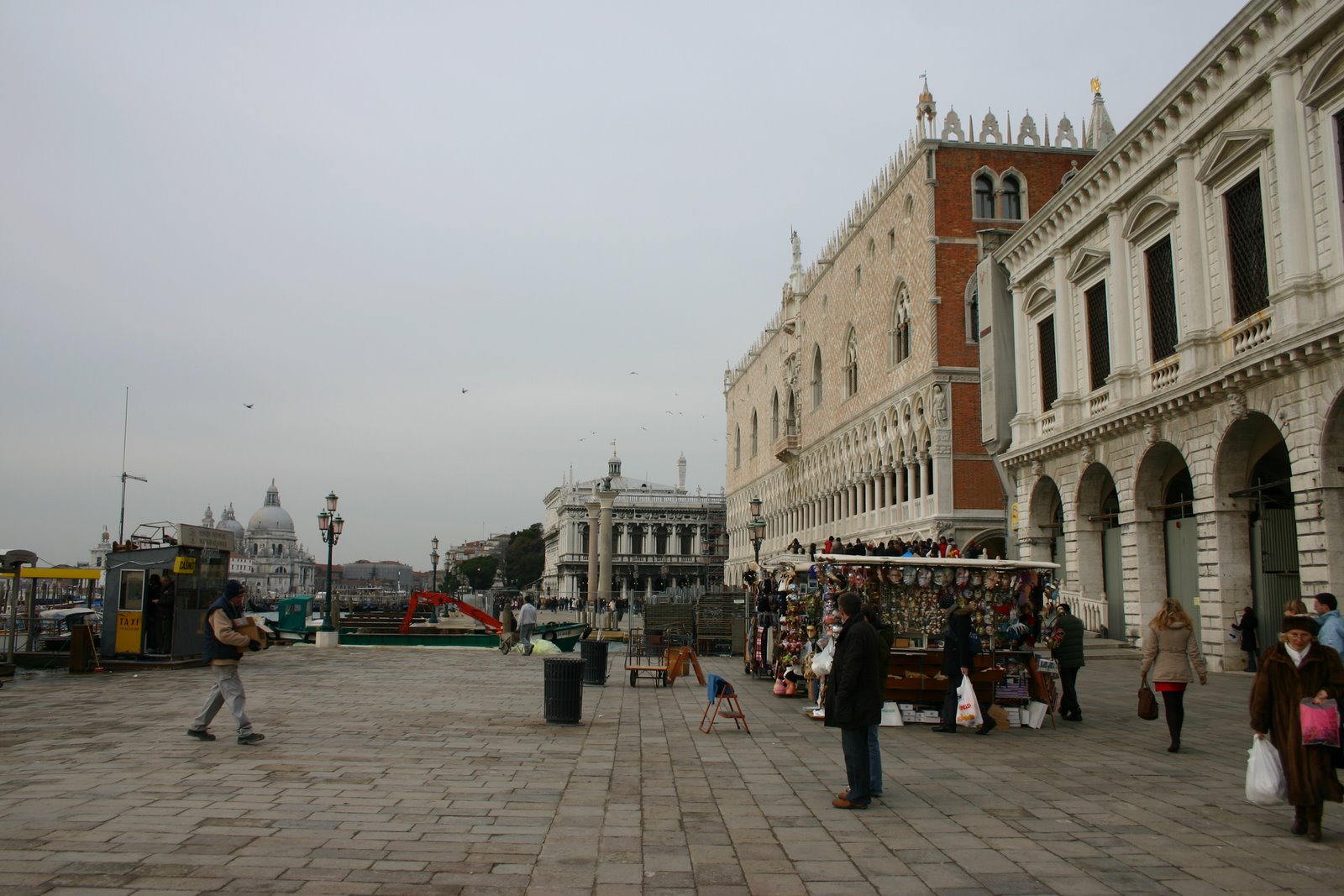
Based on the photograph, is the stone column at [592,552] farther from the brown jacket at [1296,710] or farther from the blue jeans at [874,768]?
the brown jacket at [1296,710]

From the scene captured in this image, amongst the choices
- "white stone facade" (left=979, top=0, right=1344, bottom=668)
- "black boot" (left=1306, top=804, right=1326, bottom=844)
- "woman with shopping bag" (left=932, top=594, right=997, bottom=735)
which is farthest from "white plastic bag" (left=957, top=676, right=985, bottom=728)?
"white stone facade" (left=979, top=0, right=1344, bottom=668)

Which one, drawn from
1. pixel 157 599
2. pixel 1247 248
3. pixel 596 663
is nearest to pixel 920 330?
pixel 1247 248

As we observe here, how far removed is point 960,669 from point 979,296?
786 inches

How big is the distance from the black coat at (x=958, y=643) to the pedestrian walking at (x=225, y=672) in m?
7.47

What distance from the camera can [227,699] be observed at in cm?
1061

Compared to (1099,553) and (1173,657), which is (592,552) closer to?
(1099,553)

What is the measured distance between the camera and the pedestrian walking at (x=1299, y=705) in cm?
665

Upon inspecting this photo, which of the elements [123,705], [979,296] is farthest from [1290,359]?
[123,705]

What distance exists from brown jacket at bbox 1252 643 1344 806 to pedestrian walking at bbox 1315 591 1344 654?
9.75ft

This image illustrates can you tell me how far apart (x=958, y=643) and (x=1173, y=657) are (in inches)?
90.2

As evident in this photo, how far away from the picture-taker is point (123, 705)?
46.3 ft

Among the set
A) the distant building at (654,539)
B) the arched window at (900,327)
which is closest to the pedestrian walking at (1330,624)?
the arched window at (900,327)

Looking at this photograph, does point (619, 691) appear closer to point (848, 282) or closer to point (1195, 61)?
point (1195, 61)

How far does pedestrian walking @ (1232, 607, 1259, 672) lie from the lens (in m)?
18.1
